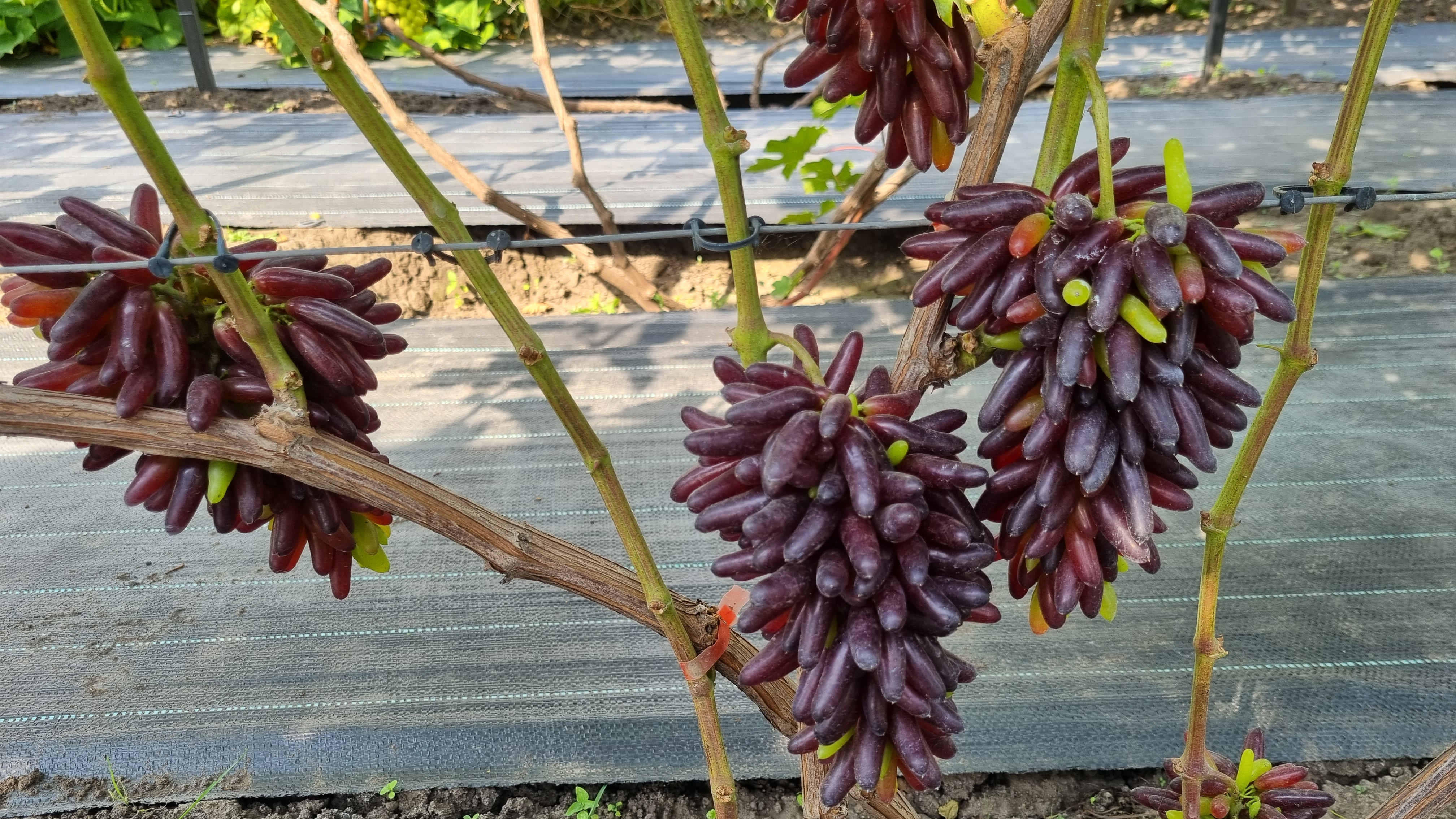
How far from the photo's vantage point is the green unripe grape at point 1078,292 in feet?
2.38

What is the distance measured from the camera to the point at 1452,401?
9.03 feet

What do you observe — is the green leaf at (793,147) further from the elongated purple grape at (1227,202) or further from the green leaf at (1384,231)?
the green leaf at (1384,231)

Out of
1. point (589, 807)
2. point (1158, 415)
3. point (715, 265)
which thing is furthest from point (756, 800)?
point (715, 265)

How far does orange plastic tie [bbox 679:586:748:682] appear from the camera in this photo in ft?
3.53

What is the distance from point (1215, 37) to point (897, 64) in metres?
6.13

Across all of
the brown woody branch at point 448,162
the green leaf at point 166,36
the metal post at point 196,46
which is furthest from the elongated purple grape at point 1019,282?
the green leaf at point 166,36

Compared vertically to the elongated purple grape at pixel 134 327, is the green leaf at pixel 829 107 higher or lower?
lower

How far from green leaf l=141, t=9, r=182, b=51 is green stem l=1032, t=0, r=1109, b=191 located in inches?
309

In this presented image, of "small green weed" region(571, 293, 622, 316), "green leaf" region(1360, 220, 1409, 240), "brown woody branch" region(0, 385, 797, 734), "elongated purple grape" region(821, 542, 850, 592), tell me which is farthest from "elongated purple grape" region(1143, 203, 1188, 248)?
"green leaf" region(1360, 220, 1409, 240)

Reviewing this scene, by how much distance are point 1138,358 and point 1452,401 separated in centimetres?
267

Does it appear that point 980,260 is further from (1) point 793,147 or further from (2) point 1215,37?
(2) point 1215,37

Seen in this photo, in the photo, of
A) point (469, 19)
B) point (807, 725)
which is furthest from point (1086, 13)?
point (469, 19)

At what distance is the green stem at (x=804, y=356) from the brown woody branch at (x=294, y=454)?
33 centimetres

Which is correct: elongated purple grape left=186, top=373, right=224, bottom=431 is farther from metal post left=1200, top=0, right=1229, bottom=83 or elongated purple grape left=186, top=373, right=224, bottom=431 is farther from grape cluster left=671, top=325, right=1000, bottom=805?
metal post left=1200, top=0, right=1229, bottom=83
